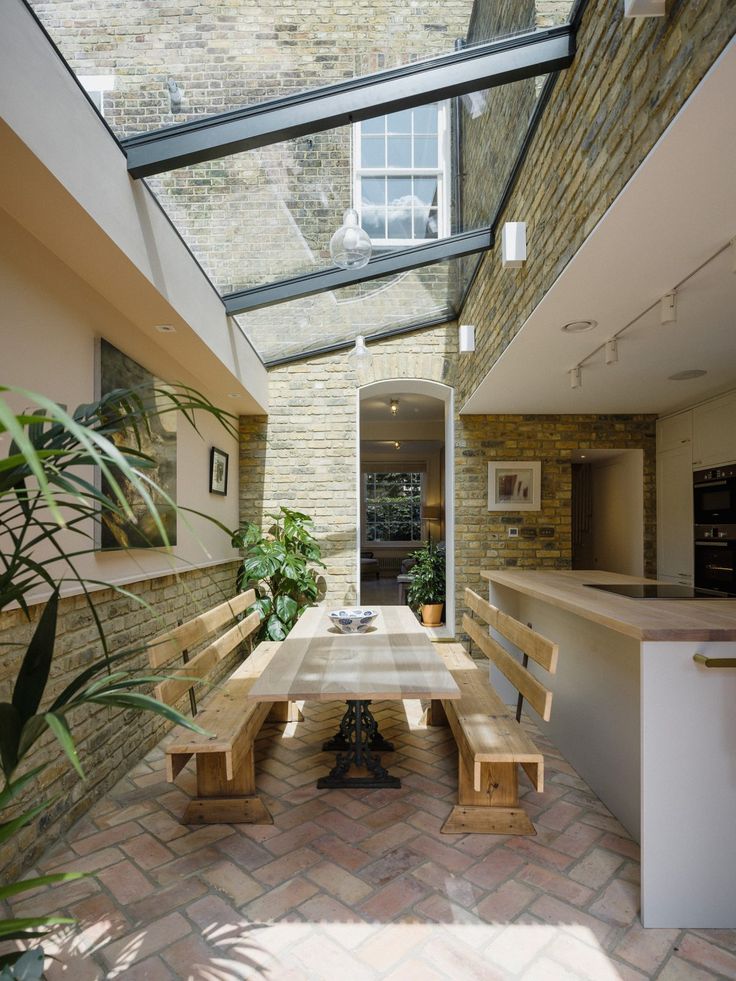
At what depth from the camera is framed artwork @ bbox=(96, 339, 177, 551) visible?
286 cm

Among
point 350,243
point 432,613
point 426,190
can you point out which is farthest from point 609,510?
point 350,243

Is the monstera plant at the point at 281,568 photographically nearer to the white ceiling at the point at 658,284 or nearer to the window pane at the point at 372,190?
the white ceiling at the point at 658,284

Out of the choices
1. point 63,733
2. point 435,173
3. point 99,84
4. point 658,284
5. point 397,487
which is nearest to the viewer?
point 63,733

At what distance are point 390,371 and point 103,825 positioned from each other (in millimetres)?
4359

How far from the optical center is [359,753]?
115 inches

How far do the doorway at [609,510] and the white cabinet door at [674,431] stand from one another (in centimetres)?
24

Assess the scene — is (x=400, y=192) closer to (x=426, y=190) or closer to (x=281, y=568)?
(x=426, y=190)

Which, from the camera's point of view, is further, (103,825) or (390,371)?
(390,371)

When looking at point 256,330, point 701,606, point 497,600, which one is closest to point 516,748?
point 701,606

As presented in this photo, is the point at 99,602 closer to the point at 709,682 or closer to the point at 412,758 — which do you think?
the point at 412,758

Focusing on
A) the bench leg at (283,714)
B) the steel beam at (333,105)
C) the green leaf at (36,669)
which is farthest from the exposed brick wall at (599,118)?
the bench leg at (283,714)

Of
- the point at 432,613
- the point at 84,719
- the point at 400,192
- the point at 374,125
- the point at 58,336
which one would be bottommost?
the point at 432,613

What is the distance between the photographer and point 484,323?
421 centimetres

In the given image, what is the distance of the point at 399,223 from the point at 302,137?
129 centimetres
